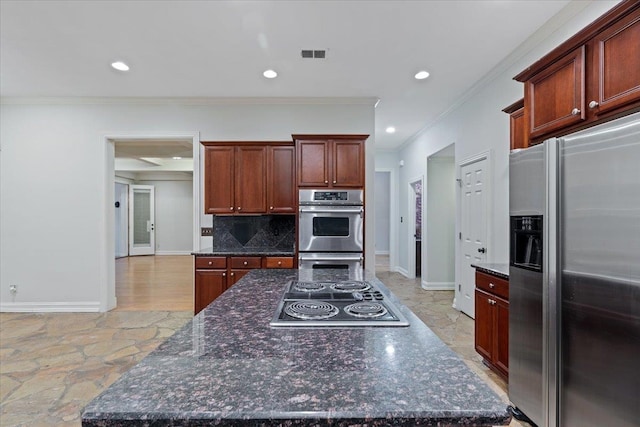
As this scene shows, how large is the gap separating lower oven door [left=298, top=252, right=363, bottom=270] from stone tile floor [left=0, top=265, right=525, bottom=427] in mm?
1215

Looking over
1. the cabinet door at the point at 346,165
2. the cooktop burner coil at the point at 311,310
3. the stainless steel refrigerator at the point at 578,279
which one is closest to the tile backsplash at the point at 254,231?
the cabinet door at the point at 346,165

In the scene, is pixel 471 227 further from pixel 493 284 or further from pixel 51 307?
pixel 51 307

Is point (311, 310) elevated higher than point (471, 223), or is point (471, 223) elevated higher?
point (471, 223)

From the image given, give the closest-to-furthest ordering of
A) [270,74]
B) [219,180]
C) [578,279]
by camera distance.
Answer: [578,279]
[270,74]
[219,180]

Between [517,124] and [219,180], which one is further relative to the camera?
[219,180]

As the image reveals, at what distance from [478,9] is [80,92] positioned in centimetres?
456

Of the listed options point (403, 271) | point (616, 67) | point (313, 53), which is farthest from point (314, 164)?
point (403, 271)

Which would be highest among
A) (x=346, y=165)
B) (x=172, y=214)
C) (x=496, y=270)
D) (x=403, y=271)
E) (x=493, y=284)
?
(x=346, y=165)

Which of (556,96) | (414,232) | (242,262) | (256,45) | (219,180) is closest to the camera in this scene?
(556,96)

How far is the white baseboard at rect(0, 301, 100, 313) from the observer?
4363 mm

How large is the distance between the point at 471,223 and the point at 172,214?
934 centimetres

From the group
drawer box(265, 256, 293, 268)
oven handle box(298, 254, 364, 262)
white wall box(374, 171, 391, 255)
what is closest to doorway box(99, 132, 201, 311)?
drawer box(265, 256, 293, 268)

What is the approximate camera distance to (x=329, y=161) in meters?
3.89

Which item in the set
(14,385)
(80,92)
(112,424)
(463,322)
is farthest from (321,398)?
(80,92)
